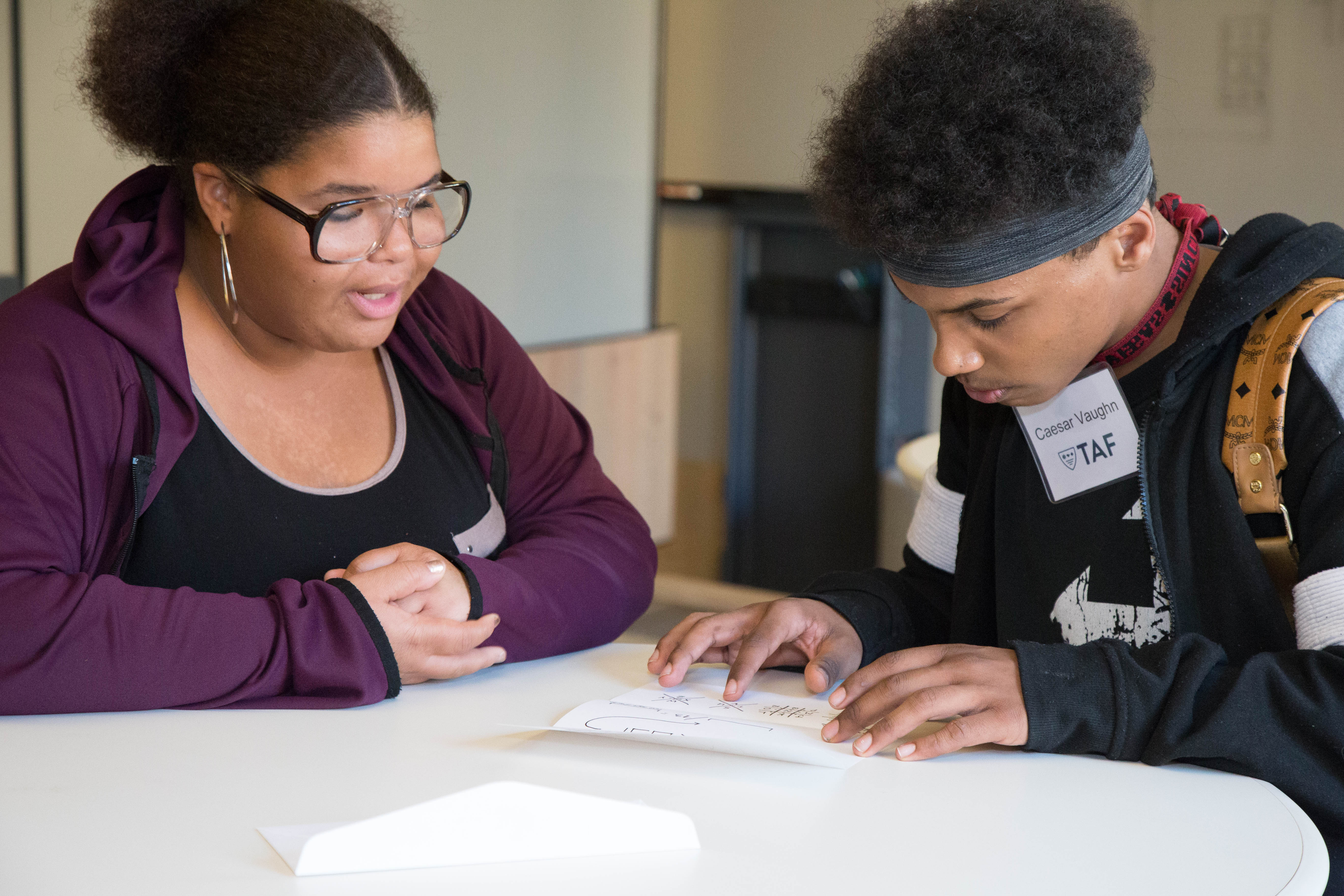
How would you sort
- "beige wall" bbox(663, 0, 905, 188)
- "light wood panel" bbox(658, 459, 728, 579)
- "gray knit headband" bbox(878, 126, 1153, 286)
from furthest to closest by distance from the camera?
1. "light wood panel" bbox(658, 459, 728, 579)
2. "beige wall" bbox(663, 0, 905, 188)
3. "gray knit headband" bbox(878, 126, 1153, 286)

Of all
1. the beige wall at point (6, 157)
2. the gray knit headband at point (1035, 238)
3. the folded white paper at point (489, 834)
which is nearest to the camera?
the folded white paper at point (489, 834)

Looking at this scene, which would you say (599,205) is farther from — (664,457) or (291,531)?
(291,531)

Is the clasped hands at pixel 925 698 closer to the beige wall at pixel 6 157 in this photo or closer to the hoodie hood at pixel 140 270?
the hoodie hood at pixel 140 270

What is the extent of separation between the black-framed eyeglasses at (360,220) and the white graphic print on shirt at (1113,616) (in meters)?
0.74

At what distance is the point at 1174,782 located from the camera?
921 mm

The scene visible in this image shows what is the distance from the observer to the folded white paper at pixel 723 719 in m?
0.94

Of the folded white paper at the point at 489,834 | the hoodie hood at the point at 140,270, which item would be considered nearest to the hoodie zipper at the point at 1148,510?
the folded white paper at the point at 489,834

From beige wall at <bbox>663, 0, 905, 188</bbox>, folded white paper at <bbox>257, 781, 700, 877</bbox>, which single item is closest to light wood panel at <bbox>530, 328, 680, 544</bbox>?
beige wall at <bbox>663, 0, 905, 188</bbox>

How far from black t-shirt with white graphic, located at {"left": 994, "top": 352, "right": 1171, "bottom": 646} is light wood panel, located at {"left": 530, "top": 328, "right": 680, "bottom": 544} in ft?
7.25

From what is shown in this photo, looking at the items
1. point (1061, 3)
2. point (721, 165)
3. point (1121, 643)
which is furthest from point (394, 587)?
point (721, 165)

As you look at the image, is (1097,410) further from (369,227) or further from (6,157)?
(6,157)

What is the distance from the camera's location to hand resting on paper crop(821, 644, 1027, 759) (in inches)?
37.2

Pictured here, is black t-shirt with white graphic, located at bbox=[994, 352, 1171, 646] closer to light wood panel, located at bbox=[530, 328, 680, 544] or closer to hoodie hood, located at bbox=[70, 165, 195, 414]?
hoodie hood, located at bbox=[70, 165, 195, 414]

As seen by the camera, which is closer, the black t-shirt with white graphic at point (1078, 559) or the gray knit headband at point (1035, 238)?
the gray knit headband at point (1035, 238)
